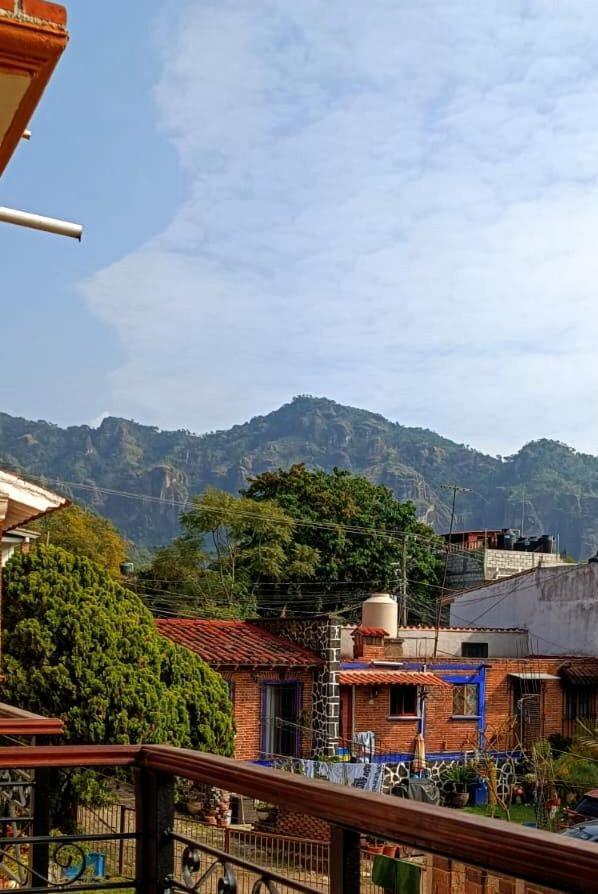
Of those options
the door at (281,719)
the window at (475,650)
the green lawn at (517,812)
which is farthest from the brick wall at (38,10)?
the window at (475,650)

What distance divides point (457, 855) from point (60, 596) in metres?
12.4

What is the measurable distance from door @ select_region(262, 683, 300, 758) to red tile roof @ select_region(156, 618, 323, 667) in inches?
21.3

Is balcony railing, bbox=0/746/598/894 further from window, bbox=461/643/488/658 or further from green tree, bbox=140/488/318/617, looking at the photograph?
green tree, bbox=140/488/318/617

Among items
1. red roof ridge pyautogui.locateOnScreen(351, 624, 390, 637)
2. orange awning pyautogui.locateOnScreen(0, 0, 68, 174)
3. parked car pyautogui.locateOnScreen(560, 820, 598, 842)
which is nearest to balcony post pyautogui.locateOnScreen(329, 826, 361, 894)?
orange awning pyautogui.locateOnScreen(0, 0, 68, 174)

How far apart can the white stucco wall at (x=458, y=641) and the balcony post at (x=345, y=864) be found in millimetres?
24390

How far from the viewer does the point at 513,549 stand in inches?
2019

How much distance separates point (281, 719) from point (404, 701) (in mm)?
3448

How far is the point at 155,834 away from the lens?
297 centimetres

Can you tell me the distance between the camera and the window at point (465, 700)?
913 inches

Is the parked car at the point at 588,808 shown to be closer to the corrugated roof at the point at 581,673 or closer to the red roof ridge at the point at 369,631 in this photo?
the red roof ridge at the point at 369,631

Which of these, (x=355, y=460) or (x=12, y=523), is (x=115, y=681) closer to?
(x=12, y=523)

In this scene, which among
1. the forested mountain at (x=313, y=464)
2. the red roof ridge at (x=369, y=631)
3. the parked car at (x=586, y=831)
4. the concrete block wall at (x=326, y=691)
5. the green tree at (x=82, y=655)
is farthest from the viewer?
the forested mountain at (x=313, y=464)

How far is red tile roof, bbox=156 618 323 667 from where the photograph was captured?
18.8 meters

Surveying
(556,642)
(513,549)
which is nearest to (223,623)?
(556,642)
